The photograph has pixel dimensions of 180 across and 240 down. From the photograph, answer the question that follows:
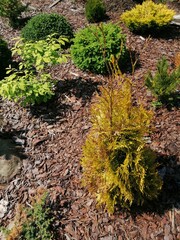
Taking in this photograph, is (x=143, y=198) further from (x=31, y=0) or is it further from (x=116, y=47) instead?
(x=31, y=0)

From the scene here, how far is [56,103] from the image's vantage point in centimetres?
568

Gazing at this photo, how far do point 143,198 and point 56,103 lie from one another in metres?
2.67

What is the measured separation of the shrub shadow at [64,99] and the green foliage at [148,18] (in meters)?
2.18

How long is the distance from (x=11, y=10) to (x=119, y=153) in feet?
20.9

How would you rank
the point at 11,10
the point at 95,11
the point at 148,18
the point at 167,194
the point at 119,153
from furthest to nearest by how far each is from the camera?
the point at 11,10 → the point at 95,11 → the point at 148,18 → the point at 167,194 → the point at 119,153

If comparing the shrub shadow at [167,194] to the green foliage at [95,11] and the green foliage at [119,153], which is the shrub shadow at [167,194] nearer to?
the green foliage at [119,153]

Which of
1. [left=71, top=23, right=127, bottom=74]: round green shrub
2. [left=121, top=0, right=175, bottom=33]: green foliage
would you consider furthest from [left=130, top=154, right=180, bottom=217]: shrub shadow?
[left=121, top=0, right=175, bottom=33]: green foliage

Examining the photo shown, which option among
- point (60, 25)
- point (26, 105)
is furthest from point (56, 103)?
point (60, 25)

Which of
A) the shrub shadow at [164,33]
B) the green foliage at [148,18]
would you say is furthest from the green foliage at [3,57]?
the shrub shadow at [164,33]

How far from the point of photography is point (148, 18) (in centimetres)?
697

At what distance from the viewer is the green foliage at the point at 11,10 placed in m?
8.09

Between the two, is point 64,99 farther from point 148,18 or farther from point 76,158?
point 148,18

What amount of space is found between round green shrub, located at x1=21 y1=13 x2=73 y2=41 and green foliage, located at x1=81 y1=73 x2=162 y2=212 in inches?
162

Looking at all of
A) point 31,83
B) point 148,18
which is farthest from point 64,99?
point 148,18
